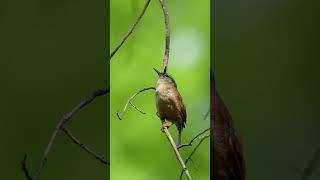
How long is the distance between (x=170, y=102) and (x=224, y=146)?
23 centimetres

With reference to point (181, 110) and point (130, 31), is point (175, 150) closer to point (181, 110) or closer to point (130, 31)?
point (181, 110)

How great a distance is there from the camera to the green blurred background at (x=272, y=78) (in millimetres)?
1452

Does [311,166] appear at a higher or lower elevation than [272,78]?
lower

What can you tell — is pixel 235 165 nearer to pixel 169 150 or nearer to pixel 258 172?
pixel 258 172

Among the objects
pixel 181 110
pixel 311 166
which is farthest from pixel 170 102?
pixel 311 166

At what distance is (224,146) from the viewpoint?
146cm

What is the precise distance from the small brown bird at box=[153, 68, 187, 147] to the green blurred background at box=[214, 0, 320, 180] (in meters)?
0.14

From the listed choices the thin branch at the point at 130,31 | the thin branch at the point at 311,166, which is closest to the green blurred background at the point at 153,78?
the thin branch at the point at 130,31
